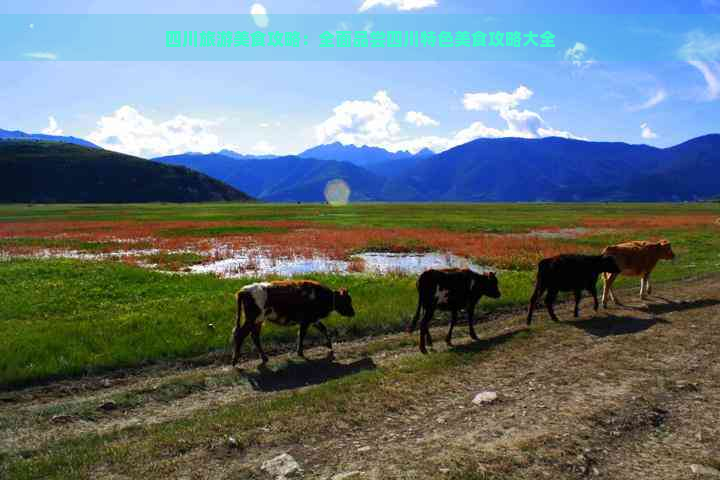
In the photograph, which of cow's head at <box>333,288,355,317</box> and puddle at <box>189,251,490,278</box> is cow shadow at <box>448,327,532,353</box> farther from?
puddle at <box>189,251,490,278</box>

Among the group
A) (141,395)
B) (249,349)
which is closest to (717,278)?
(249,349)

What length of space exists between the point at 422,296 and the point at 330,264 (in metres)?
20.8

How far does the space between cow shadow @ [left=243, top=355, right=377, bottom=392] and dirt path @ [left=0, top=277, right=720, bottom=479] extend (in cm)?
5

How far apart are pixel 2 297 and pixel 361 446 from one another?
799 inches

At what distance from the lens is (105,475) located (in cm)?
716

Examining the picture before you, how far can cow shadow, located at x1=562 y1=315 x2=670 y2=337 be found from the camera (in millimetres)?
14453

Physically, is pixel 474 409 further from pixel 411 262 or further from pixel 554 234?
pixel 554 234

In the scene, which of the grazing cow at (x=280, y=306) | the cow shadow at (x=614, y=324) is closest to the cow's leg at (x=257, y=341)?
the grazing cow at (x=280, y=306)

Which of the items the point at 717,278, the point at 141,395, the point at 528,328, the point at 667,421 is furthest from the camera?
the point at 717,278

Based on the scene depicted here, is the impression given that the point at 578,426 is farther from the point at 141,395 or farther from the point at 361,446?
the point at 141,395

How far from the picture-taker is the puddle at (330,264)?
30.5 m

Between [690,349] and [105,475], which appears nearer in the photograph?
[105,475]

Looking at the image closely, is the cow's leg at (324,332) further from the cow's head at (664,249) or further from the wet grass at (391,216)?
the wet grass at (391,216)

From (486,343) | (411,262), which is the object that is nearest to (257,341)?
(486,343)
